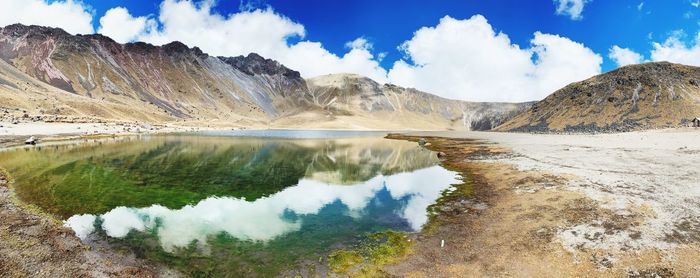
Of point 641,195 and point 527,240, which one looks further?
point 641,195

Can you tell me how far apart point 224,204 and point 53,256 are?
13.2 metres

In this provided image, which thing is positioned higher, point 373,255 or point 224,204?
point 224,204

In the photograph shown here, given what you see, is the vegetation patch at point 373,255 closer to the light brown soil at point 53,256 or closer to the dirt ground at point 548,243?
the dirt ground at point 548,243

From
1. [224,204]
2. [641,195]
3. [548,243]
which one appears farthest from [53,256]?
[641,195]

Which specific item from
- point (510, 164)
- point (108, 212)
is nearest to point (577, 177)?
point (510, 164)

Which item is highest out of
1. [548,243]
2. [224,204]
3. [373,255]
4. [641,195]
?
[641,195]

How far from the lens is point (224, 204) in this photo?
30.3m

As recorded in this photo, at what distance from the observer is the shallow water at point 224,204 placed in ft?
65.7

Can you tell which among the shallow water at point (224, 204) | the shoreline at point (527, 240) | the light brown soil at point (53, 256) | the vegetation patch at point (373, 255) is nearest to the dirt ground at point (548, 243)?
the shoreline at point (527, 240)

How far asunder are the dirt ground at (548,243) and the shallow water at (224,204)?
3.84 metres

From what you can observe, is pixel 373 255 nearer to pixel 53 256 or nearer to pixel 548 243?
pixel 548 243

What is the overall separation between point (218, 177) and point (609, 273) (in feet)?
124

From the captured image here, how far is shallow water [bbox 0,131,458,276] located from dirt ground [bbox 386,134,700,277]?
3.84 metres

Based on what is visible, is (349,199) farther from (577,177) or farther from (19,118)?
(19,118)
